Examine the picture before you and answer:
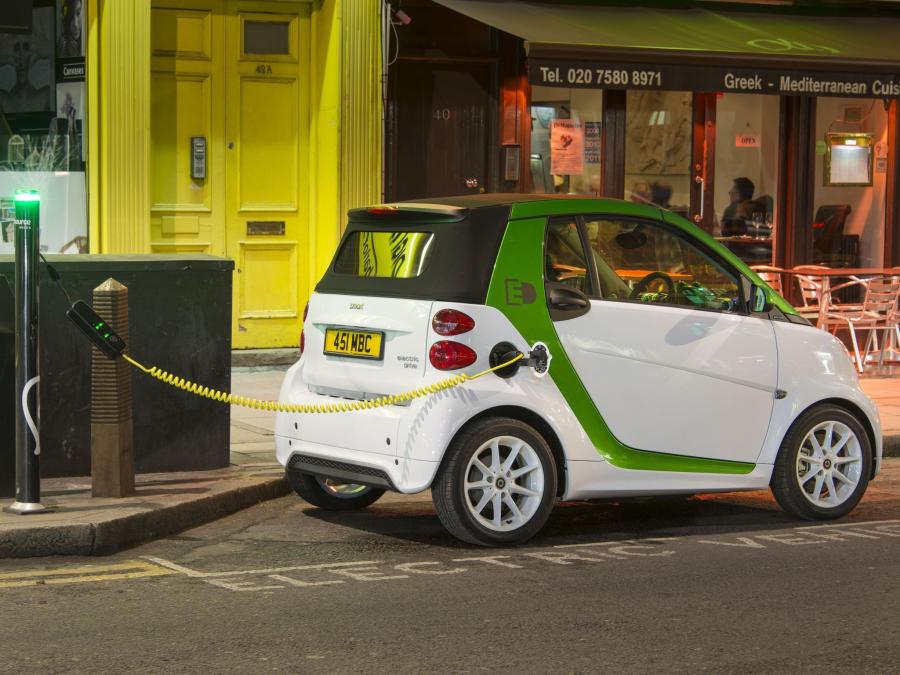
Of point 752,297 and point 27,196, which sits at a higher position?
point 27,196

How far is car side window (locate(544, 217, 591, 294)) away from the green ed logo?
15 centimetres

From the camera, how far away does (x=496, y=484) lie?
7.24 m

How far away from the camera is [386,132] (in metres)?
13.7

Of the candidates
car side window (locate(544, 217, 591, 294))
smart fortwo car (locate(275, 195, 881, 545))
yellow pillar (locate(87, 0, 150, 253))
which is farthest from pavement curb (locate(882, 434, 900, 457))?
yellow pillar (locate(87, 0, 150, 253))

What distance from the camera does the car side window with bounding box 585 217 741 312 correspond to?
7.80m

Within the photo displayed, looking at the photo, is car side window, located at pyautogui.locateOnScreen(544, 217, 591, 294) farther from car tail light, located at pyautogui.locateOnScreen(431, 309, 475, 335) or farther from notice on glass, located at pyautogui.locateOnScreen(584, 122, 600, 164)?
notice on glass, located at pyautogui.locateOnScreen(584, 122, 600, 164)

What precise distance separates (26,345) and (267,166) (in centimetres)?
637

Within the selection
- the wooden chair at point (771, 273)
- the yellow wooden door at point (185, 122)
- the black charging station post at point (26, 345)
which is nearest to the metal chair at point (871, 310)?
the wooden chair at point (771, 273)

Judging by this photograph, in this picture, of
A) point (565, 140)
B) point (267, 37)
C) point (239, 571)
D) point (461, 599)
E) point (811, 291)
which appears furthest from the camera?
point (811, 291)

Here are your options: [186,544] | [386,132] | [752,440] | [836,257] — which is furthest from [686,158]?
[186,544]

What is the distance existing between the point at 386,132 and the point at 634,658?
29.0 ft

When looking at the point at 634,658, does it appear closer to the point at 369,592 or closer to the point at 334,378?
the point at 369,592

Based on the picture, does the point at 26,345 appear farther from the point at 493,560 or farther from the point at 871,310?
the point at 871,310

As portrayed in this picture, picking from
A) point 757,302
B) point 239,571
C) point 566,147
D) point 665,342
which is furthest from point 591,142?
point 239,571
